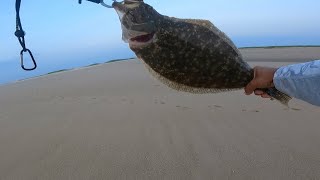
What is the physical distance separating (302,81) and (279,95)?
19cm

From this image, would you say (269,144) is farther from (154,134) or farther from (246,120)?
(154,134)

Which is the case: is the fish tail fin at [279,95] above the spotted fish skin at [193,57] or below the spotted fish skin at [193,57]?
below

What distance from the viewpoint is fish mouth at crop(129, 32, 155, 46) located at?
213 cm

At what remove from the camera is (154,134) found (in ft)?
23.4

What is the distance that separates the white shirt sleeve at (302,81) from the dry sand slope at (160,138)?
8.33 feet

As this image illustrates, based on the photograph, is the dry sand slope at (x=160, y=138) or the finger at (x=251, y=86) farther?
the dry sand slope at (x=160, y=138)

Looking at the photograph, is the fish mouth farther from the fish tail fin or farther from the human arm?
the fish tail fin

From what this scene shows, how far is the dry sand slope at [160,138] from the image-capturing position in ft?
18.4

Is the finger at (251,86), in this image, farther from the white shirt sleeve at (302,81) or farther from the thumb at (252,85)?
the white shirt sleeve at (302,81)

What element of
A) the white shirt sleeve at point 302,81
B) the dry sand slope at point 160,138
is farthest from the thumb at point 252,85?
the dry sand slope at point 160,138

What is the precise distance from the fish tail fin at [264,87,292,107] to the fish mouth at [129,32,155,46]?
843 millimetres

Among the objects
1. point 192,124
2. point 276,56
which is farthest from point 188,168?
point 276,56

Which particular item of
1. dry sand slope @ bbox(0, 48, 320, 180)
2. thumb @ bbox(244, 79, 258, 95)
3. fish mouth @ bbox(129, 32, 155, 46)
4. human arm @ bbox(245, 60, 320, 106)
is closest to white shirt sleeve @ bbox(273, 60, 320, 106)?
human arm @ bbox(245, 60, 320, 106)

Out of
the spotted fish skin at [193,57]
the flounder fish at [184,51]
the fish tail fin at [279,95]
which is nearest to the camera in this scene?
the flounder fish at [184,51]
